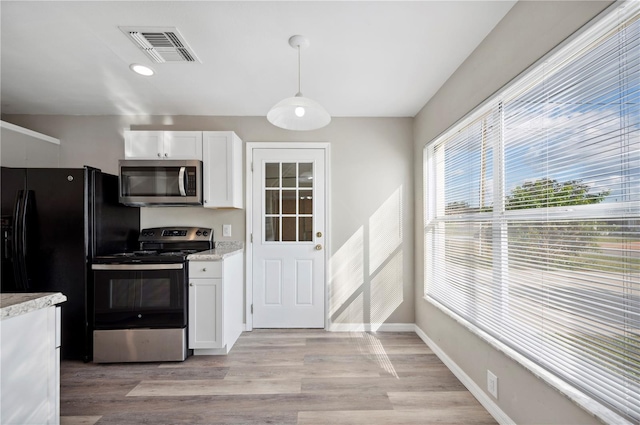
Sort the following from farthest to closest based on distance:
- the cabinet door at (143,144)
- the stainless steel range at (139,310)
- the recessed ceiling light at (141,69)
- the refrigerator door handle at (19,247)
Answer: the cabinet door at (143,144)
the stainless steel range at (139,310)
the refrigerator door handle at (19,247)
the recessed ceiling light at (141,69)

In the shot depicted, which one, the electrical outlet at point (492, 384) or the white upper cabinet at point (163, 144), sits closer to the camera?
the electrical outlet at point (492, 384)

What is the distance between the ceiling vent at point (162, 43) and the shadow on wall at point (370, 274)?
2.35 metres

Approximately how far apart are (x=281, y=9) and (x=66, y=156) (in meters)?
3.17

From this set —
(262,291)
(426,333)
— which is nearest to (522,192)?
(426,333)

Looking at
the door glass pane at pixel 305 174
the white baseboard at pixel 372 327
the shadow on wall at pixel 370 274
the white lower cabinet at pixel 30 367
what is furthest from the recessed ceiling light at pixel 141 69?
the white baseboard at pixel 372 327

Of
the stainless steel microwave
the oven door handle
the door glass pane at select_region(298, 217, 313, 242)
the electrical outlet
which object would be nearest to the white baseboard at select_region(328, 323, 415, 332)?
the door glass pane at select_region(298, 217, 313, 242)

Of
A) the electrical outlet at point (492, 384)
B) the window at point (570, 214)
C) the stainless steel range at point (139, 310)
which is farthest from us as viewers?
the stainless steel range at point (139, 310)

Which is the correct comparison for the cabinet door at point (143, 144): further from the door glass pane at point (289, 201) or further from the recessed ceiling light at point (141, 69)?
the door glass pane at point (289, 201)

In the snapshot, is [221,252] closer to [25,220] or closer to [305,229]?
[305,229]

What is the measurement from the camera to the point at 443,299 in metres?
2.77

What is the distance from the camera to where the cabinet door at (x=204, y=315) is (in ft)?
9.12

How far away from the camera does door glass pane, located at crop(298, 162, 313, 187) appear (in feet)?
11.6

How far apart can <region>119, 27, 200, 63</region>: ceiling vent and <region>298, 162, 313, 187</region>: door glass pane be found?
1557mm

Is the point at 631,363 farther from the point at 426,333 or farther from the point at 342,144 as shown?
the point at 342,144
